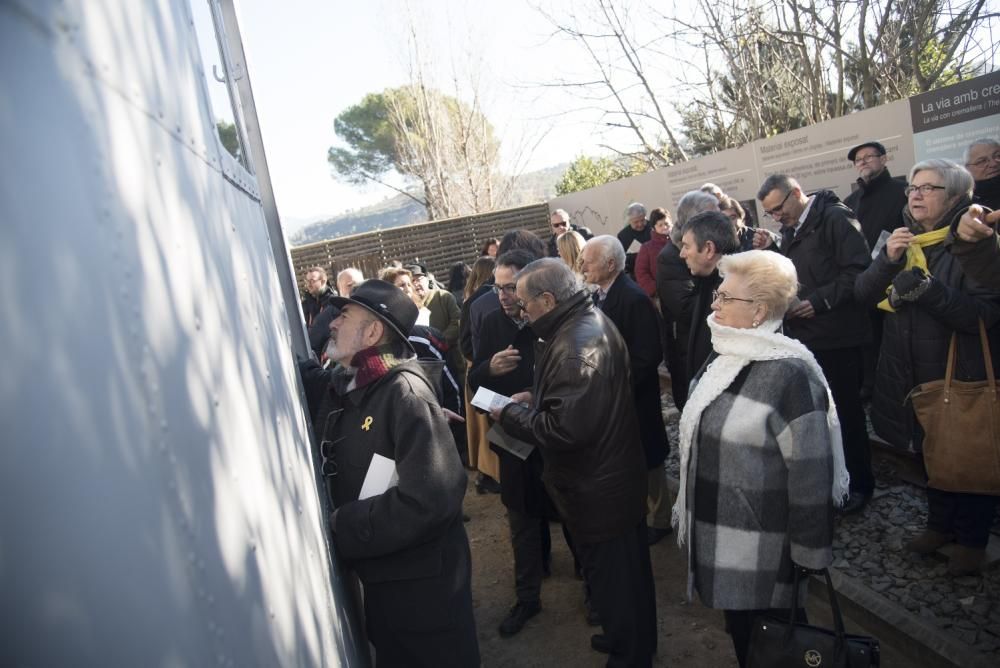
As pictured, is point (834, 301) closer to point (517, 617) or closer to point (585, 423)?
point (585, 423)

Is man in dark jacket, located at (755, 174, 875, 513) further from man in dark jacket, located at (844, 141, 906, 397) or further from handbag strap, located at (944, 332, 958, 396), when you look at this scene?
man in dark jacket, located at (844, 141, 906, 397)

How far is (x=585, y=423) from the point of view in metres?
2.81

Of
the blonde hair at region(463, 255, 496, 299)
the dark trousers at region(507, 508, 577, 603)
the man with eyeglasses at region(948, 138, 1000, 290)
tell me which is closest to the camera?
the man with eyeglasses at region(948, 138, 1000, 290)

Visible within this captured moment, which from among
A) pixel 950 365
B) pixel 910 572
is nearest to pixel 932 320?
pixel 950 365

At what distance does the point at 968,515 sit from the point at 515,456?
234cm

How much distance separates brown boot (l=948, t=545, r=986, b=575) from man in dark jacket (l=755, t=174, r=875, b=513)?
2.65 feet

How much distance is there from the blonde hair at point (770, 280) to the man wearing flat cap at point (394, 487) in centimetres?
126

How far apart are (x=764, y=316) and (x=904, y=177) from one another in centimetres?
457

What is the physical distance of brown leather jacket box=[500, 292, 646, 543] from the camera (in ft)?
9.26

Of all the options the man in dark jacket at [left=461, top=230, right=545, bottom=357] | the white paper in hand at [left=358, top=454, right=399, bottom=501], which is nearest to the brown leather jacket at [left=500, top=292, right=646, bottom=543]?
the white paper in hand at [left=358, top=454, right=399, bottom=501]

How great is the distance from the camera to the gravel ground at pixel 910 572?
3025 mm

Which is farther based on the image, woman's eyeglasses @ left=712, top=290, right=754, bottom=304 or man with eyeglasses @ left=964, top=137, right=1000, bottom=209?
man with eyeglasses @ left=964, top=137, right=1000, bottom=209

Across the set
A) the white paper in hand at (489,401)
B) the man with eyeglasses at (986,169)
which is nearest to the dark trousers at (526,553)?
the white paper in hand at (489,401)

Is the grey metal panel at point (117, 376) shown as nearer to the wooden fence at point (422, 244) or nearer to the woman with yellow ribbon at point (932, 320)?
the woman with yellow ribbon at point (932, 320)
